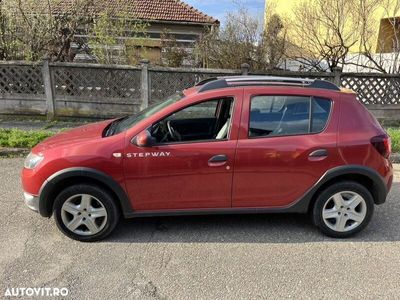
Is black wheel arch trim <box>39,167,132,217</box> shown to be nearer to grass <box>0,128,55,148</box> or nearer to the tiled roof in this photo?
grass <box>0,128,55,148</box>

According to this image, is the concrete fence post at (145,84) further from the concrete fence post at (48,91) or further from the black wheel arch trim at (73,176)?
the black wheel arch trim at (73,176)

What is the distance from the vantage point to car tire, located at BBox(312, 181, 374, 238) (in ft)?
12.2

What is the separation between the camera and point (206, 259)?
11.1 ft

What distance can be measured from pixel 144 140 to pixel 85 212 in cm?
92

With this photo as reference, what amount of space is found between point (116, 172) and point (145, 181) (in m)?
0.28

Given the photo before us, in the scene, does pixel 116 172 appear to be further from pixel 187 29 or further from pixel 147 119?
pixel 187 29

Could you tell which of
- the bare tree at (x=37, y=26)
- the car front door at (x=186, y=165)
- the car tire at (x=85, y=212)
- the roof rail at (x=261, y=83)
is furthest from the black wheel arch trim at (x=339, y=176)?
the bare tree at (x=37, y=26)

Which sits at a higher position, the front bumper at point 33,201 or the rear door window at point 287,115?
the rear door window at point 287,115

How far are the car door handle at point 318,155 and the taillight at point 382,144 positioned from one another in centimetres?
50

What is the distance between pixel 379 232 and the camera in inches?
155

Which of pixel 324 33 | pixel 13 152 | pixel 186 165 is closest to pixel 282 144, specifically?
pixel 186 165

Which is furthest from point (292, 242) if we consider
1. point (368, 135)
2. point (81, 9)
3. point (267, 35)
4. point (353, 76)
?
point (81, 9)

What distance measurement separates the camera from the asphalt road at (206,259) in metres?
2.97

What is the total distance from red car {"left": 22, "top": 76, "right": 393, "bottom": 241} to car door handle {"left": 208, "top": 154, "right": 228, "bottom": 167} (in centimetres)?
2
